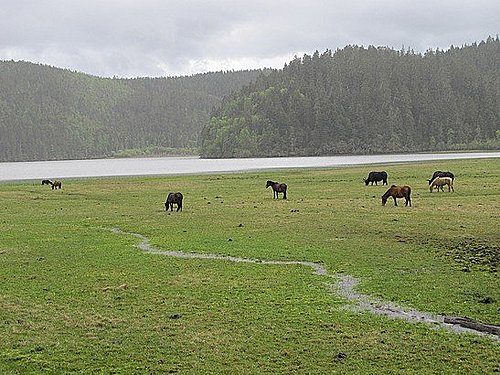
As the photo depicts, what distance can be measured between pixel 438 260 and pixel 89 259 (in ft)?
39.9

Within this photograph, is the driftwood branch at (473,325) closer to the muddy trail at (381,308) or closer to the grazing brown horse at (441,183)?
the muddy trail at (381,308)

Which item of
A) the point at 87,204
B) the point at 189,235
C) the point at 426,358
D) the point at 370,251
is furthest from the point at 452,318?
the point at 87,204

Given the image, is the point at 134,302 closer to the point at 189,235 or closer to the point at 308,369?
the point at 308,369

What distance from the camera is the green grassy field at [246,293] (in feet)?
36.9

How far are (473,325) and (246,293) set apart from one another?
587cm

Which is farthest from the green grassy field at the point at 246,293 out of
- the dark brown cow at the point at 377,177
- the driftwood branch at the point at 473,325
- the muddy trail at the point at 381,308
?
the dark brown cow at the point at 377,177

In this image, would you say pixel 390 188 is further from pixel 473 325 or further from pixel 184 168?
pixel 184 168

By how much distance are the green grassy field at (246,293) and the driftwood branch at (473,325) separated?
2.16 feet

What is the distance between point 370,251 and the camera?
22.5 meters

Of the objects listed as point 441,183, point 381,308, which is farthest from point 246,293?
point 441,183

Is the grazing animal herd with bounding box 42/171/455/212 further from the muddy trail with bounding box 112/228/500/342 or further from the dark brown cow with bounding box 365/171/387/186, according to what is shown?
the muddy trail with bounding box 112/228/500/342

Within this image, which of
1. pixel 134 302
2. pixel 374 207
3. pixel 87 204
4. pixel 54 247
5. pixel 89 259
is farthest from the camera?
pixel 87 204

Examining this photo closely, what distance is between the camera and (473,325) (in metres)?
12.8

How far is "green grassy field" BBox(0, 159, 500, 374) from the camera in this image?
11242 mm
